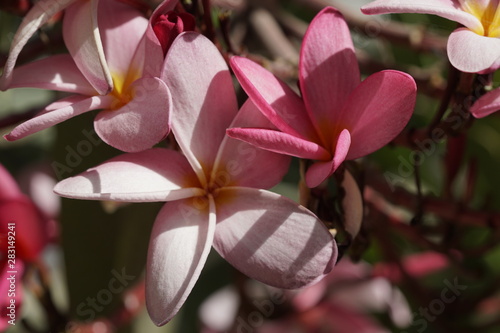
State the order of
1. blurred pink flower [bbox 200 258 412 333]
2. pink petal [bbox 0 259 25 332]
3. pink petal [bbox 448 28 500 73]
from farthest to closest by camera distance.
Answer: blurred pink flower [bbox 200 258 412 333]
pink petal [bbox 0 259 25 332]
pink petal [bbox 448 28 500 73]

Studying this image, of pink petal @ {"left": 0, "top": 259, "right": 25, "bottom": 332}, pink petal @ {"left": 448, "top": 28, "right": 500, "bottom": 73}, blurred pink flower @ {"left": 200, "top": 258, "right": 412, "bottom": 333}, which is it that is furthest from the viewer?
blurred pink flower @ {"left": 200, "top": 258, "right": 412, "bottom": 333}

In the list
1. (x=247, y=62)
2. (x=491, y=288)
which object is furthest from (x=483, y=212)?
(x=247, y=62)

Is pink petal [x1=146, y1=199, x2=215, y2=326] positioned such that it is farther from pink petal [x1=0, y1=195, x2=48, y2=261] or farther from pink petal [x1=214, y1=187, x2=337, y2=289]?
pink petal [x1=0, y1=195, x2=48, y2=261]

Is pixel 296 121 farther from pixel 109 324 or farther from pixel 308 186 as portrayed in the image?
pixel 109 324

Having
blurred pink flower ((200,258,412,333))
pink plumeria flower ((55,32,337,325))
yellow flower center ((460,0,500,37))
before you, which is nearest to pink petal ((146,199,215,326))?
pink plumeria flower ((55,32,337,325))

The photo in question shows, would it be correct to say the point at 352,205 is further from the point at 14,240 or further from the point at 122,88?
the point at 14,240

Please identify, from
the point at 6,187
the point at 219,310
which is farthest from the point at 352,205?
the point at 219,310

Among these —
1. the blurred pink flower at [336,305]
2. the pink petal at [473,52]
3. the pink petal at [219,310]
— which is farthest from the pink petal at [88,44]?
the pink petal at [219,310]
